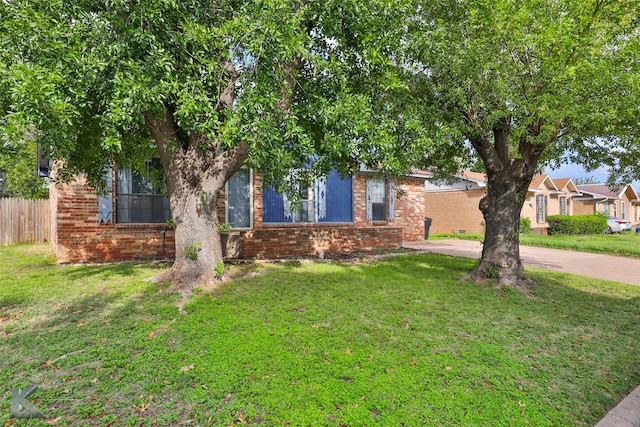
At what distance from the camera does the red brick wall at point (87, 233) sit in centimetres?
808

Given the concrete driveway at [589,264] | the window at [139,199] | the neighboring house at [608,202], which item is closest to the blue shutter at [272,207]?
the window at [139,199]

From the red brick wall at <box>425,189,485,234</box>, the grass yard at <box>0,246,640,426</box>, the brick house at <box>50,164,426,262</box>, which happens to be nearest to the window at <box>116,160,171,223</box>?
the brick house at <box>50,164,426,262</box>

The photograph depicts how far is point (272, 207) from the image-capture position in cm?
1066

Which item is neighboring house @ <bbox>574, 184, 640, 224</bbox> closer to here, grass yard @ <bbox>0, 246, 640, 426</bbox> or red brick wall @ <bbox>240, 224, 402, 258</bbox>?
red brick wall @ <bbox>240, 224, 402, 258</bbox>

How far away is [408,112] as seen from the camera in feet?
19.2

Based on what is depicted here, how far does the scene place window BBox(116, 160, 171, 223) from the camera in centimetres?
870

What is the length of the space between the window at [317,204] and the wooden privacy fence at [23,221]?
9485 millimetres

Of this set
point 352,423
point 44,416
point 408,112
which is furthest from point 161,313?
point 408,112

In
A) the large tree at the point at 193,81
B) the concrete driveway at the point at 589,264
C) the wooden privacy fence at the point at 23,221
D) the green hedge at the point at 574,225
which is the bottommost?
the concrete driveway at the point at 589,264

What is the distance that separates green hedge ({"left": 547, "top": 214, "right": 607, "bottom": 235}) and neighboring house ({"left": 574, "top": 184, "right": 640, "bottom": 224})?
9614mm

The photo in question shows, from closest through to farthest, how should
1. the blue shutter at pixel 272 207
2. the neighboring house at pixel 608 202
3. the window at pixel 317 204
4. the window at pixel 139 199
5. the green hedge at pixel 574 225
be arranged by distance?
the window at pixel 139 199
the blue shutter at pixel 272 207
the window at pixel 317 204
the green hedge at pixel 574 225
the neighboring house at pixel 608 202

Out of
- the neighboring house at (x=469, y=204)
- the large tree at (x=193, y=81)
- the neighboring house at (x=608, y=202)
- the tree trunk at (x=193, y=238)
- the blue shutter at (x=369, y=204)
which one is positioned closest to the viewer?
the large tree at (x=193, y=81)

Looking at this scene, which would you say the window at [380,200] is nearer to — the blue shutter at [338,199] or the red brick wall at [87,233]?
the blue shutter at [338,199]

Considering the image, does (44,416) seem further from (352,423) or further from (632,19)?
(632,19)
